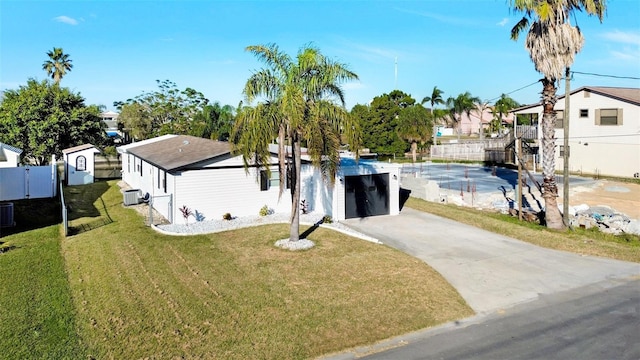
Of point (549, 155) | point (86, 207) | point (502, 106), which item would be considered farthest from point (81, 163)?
point (502, 106)

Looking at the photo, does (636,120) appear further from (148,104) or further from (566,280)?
(148,104)

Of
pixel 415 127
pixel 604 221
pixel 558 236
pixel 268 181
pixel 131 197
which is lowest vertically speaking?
pixel 558 236

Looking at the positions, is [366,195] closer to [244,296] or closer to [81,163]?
[244,296]

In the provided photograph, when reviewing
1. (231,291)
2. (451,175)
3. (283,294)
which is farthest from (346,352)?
(451,175)

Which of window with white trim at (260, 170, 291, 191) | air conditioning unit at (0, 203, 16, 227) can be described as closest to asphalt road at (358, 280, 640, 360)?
window with white trim at (260, 170, 291, 191)

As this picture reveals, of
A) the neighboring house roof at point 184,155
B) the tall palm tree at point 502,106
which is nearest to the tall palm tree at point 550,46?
the neighboring house roof at point 184,155

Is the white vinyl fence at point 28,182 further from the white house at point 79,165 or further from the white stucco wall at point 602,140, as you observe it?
the white stucco wall at point 602,140
